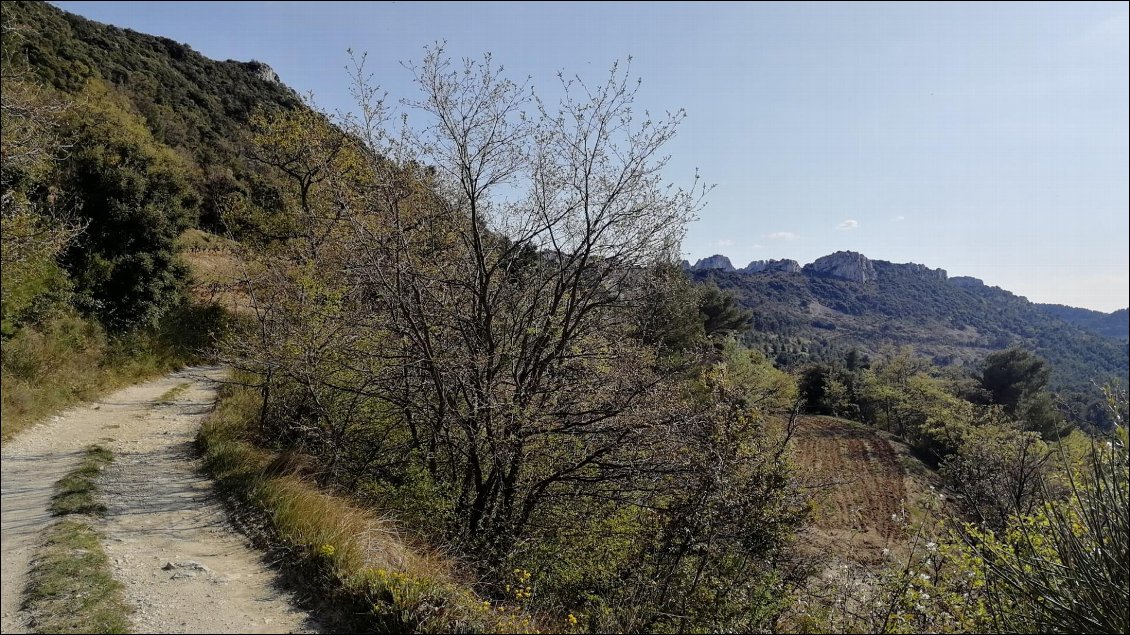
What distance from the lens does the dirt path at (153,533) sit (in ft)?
14.4

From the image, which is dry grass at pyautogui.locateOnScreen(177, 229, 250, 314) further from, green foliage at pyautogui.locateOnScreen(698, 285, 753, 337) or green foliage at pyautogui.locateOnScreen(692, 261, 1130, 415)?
green foliage at pyautogui.locateOnScreen(692, 261, 1130, 415)

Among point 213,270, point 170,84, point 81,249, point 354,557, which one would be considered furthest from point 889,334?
point 354,557

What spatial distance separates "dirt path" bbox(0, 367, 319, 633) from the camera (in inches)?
172

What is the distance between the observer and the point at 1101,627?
12.2 feet

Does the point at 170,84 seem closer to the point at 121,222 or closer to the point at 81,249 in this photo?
the point at 121,222

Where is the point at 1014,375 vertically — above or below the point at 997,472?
above

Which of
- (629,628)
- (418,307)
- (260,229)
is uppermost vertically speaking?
(260,229)

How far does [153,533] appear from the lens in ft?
18.3

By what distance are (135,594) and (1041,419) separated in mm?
52269

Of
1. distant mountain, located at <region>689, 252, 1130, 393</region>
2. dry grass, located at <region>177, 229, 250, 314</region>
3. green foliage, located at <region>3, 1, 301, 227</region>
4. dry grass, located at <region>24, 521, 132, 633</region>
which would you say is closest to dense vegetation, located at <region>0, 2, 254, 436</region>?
dry grass, located at <region>177, 229, 250, 314</region>

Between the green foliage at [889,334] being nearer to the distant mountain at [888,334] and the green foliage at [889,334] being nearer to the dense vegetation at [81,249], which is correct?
the distant mountain at [888,334]

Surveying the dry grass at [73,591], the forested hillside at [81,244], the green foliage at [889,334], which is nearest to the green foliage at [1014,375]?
the dry grass at [73,591]

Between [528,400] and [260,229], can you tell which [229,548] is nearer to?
[528,400]

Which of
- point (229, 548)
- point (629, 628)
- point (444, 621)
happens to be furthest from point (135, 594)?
point (629, 628)
